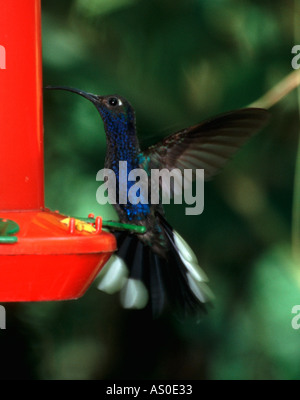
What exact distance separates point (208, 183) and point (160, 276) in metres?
0.55

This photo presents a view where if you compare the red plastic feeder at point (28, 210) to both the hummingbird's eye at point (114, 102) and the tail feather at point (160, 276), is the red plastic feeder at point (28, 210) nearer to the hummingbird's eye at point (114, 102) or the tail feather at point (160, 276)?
the hummingbird's eye at point (114, 102)

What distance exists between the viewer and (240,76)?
350 centimetres

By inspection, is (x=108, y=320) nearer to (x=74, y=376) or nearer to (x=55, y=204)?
(x=74, y=376)

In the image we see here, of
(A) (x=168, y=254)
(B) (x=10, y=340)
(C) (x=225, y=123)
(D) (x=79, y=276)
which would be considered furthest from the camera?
(B) (x=10, y=340)

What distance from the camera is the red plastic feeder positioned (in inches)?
70.3

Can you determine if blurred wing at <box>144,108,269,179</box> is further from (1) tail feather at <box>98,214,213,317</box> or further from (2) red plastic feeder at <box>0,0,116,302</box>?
(2) red plastic feeder at <box>0,0,116,302</box>

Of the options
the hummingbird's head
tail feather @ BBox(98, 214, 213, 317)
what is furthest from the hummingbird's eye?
tail feather @ BBox(98, 214, 213, 317)

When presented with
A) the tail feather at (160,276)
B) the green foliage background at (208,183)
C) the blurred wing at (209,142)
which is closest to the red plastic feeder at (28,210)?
the blurred wing at (209,142)

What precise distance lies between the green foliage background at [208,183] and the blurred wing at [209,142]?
0.49 metres

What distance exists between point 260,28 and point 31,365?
1.71 meters

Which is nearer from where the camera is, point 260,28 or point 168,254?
point 168,254

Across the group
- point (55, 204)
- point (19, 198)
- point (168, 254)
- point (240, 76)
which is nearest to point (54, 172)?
point (55, 204)

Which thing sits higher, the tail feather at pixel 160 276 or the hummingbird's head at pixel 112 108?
the hummingbird's head at pixel 112 108

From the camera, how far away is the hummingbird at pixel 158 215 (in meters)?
2.68
